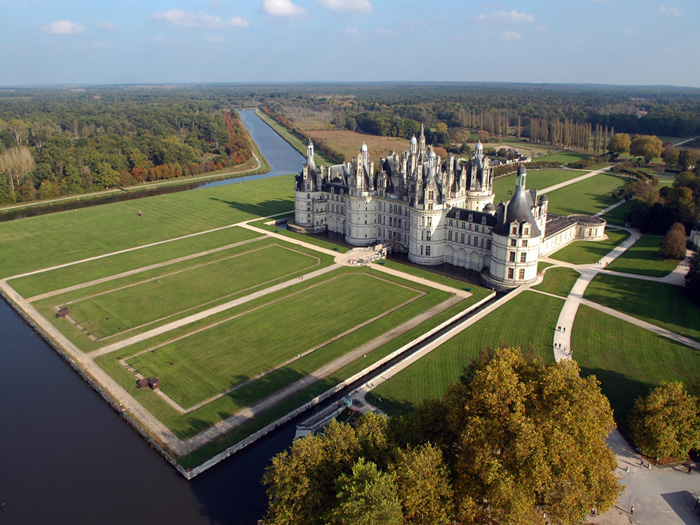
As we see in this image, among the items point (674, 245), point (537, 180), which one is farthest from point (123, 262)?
point (537, 180)

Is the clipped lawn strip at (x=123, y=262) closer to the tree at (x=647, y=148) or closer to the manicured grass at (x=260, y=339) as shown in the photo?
the manicured grass at (x=260, y=339)

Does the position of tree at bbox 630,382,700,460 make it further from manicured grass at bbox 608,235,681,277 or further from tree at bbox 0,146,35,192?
tree at bbox 0,146,35,192

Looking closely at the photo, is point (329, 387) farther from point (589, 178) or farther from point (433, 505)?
point (589, 178)

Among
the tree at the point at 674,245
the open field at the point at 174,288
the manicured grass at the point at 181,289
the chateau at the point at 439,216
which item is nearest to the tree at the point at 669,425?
the chateau at the point at 439,216

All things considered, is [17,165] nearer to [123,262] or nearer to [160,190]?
[160,190]

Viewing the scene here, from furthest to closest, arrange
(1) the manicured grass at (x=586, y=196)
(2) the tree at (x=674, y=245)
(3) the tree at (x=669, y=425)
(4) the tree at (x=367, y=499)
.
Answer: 1. (1) the manicured grass at (x=586, y=196)
2. (2) the tree at (x=674, y=245)
3. (3) the tree at (x=669, y=425)
4. (4) the tree at (x=367, y=499)
